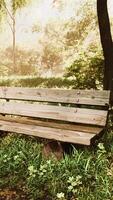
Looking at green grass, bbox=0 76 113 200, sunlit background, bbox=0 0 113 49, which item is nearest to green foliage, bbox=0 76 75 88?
green grass, bbox=0 76 113 200

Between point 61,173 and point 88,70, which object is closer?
point 61,173

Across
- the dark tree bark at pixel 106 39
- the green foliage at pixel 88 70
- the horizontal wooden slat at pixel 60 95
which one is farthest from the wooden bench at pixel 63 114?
the green foliage at pixel 88 70

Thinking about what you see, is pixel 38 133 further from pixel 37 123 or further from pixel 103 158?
pixel 103 158

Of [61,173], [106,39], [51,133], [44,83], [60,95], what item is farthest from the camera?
[44,83]

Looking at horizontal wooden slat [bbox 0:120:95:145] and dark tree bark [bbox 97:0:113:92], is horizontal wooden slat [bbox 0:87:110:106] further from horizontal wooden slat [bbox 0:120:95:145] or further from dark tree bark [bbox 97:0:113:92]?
dark tree bark [bbox 97:0:113:92]

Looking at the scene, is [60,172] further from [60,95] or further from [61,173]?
[60,95]

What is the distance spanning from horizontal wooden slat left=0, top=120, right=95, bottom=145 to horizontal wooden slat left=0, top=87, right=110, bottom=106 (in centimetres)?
53

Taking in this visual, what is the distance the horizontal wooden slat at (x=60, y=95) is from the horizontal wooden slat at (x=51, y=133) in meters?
0.53

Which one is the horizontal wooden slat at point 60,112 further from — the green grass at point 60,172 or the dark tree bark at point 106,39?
the dark tree bark at point 106,39

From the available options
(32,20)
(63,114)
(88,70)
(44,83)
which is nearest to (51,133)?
(63,114)

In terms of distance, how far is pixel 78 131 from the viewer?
475 cm

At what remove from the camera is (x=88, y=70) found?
7926 millimetres

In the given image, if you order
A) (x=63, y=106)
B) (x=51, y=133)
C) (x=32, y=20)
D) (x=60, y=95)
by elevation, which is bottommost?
(x=51, y=133)

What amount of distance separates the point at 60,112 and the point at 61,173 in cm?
100
